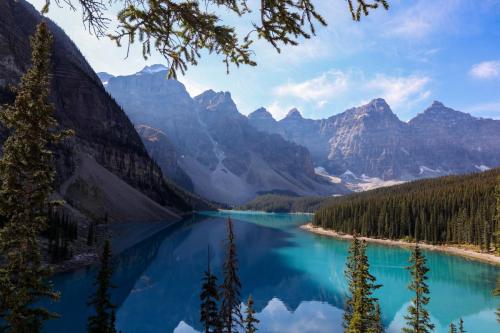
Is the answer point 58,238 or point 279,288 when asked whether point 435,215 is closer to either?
point 279,288

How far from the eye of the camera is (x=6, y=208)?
1156cm

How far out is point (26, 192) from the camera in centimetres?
1183

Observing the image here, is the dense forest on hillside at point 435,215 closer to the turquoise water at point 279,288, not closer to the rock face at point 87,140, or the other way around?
the turquoise water at point 279,288

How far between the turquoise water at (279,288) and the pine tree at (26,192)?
17.4 meters

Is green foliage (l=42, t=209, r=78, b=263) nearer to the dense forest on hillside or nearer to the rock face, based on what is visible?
the rock face

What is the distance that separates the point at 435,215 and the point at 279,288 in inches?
2675

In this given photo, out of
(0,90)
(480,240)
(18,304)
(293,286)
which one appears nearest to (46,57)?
(18,304)

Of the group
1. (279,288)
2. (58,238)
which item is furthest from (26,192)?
(279,288)

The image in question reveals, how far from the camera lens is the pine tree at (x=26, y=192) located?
11211mm

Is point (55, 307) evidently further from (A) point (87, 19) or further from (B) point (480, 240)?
(B) point (480, 240)

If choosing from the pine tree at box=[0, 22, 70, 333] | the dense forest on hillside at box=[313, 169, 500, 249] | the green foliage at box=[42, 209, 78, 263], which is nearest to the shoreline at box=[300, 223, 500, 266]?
the dense forest on hillside at box=[313, 169, 500, 249]

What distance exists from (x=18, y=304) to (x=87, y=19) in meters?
9.00

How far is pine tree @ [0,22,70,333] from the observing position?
11.2 m

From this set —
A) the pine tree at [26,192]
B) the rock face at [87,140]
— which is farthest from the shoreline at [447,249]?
the pine tree at [26,192]
